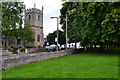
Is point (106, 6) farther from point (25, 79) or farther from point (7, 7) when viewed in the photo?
point (7, 7)

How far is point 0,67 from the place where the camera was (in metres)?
11.4

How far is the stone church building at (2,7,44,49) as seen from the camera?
50725 millimetres

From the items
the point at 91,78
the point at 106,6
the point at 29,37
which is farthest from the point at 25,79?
the point at 29,37

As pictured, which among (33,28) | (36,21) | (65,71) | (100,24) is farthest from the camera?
(33,28)

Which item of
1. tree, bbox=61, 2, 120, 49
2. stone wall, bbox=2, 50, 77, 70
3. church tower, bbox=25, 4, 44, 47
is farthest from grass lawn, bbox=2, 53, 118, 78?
church tower, bbox=25, 4, 44, 47

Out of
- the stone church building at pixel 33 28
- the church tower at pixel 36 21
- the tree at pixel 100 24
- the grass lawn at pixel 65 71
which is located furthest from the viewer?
the stone church building at pixel 33 28

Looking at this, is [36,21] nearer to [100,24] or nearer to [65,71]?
[100,24]

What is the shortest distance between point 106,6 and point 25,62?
40.3 ft

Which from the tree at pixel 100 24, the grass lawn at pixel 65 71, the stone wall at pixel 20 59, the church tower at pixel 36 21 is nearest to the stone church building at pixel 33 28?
the church tower at pixel 36 21

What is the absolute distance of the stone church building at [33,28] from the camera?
50.7 meters

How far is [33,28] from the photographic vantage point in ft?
181

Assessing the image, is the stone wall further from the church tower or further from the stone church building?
the stone church building

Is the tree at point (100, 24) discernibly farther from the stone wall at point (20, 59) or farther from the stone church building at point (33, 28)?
the stone church building at point (33, 28)

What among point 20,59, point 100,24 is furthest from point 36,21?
point 20,59
